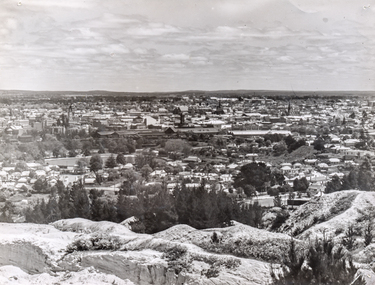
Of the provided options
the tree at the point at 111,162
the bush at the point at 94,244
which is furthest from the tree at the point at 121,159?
the bush at the point at 94,244

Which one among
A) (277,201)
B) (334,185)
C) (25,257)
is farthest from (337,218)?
(25,257)

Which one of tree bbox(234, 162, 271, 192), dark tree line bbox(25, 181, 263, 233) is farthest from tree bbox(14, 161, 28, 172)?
tree bbox(234, 162, 271, 192)

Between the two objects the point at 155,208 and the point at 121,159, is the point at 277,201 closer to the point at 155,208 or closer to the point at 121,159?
the point at 155,208

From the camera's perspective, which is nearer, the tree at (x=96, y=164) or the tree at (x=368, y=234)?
the tree at (x=368, y=234)

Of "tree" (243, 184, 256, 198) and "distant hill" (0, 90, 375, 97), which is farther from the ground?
"distant hill" (0, 90, 375, 97)

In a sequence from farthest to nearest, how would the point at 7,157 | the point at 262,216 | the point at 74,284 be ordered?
the point at 7,157, the point at 262,216, the point at 74,284

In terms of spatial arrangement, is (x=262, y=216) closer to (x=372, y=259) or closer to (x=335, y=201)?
(x=335, y=201)

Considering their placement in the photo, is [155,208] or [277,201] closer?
[155,208]

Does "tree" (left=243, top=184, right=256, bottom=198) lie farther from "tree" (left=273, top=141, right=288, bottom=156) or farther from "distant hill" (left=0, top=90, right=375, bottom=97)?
"distant hill" (left=0, top=90, right=375, bottom=97)

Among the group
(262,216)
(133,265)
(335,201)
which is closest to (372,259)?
(335,201)

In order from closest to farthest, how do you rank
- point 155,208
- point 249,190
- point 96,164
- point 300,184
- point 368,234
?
1. point 368,234
2. point 155,208
3. point 249,190
4. point 300,184
5. point 96,164

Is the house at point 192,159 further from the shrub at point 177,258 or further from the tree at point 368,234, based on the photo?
the tree at point 368,234
